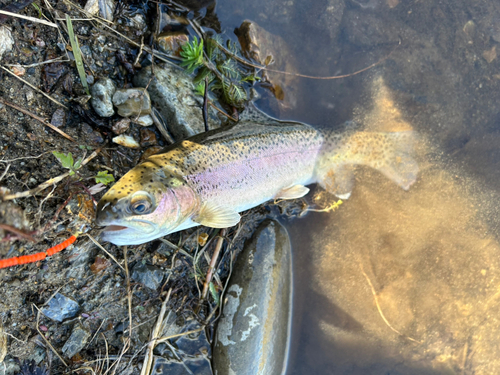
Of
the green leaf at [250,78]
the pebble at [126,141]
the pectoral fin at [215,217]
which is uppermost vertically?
the green leaf at [250,78]

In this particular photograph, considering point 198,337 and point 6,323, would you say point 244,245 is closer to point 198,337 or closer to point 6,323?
point 198,337

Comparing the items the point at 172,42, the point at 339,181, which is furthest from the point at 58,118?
the point at 339,181

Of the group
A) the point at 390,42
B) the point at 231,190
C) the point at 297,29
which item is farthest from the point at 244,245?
the point at 390,42

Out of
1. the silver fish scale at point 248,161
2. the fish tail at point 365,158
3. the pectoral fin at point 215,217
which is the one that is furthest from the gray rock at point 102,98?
the fish tail at point 365,158

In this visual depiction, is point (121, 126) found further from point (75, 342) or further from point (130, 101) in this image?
point (75, 342)

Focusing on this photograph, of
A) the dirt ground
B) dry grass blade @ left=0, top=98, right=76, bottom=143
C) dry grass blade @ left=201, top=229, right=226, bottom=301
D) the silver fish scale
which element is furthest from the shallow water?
dry grass blade @ left=0, top=98, right=76, bottom=143

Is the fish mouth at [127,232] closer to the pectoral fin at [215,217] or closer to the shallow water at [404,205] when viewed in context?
the pectoral fin at [215,217]
